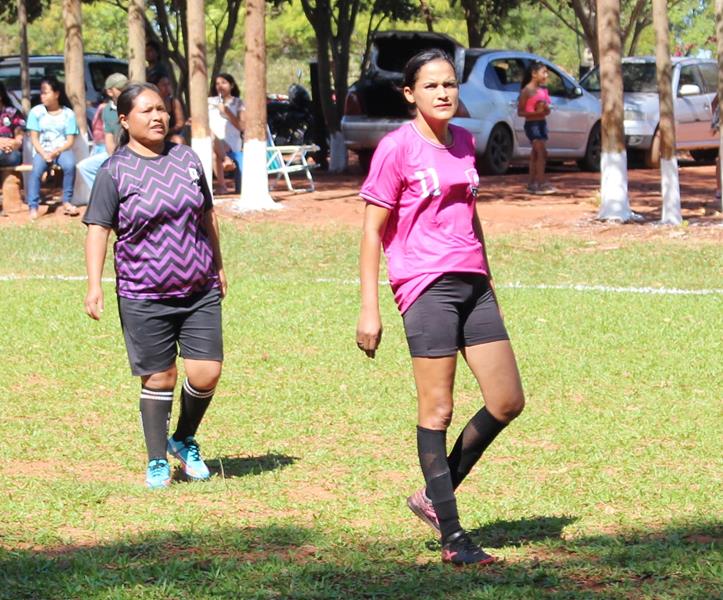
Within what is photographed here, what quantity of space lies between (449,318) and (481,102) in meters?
15.4

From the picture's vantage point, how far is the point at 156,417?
6.22 metres

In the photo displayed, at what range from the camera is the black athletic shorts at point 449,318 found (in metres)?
4.87

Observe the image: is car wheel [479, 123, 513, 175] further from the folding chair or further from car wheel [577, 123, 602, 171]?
the folding chair

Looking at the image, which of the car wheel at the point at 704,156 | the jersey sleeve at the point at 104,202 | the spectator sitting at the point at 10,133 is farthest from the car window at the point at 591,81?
the jersey sleeve at the point at 104,202

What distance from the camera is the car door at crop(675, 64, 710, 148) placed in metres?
23.1

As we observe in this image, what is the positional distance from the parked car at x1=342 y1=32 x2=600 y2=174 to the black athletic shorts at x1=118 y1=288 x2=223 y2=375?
13717mm

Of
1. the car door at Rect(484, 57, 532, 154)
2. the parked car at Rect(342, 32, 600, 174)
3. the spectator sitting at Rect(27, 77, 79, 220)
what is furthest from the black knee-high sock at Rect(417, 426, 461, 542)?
the car door at Rect(484, 57, 532, 154)

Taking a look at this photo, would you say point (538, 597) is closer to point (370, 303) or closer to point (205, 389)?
point (370, 303)

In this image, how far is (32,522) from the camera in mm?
5676

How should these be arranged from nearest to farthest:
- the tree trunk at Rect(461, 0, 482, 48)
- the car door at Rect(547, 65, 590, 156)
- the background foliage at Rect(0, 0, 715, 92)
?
1. the car door at Rect(547, 65, 590, 156)
2. the tree trunk at Rect(461, 0, 482, 48)
3. the background foliage at Rect(0, 0, 715, 92)

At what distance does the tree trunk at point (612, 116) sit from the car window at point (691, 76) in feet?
26.0

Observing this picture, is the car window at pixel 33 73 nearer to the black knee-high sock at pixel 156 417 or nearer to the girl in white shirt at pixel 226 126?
the girl in white shirt at pixel 226 126

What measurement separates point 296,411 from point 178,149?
7.62 ft

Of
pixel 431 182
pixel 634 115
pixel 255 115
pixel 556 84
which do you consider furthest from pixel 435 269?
pixel 634 115
